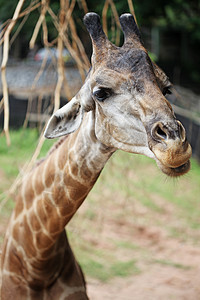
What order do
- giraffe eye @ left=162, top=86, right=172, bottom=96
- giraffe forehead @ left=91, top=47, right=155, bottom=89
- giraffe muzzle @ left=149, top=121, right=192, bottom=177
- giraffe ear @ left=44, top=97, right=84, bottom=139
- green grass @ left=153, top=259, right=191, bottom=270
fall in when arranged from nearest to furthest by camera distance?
giraffe muzzle @ left=149, top=121, right=192, bottom=177
giraffe forehead @ left=91, top=47, right=155, bottom=89
giraffe eye @ left=162, top=86, right=172, bottom=96
giraffe ear @ left=44, top=97, right=84, bottom=139
green grass @ left=153, top=259, right=191, bottom=270

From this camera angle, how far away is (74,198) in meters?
2.97

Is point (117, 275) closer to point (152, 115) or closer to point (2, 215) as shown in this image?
point (2, 215)

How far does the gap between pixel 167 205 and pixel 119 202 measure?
32.3 inches

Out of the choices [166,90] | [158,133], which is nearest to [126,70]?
[166,90]

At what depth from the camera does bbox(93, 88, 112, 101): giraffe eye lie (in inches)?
103

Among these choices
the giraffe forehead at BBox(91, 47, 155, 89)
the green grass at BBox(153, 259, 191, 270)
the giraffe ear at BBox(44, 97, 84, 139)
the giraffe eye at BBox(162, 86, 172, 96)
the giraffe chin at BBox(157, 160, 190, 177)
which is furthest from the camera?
the green grass at BBox(153, 259, 191, 270)

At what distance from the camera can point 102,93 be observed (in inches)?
104

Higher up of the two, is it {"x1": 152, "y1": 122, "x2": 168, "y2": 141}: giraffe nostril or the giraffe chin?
{"x1": 152, "y1": 122, "x2": 168, "y2": 141}: giraffe nostril

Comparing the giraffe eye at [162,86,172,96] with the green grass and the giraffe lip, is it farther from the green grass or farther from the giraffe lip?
the green grass

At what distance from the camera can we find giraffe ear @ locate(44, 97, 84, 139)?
2877 mm

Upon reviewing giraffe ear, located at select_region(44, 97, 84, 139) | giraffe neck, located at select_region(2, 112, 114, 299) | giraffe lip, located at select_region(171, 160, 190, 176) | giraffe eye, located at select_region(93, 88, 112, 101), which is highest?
giraffe eye, located at select_region(93, 88, 112, 101)

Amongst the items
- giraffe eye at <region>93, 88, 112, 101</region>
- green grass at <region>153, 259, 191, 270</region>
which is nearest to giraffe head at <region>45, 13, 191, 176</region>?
giraffe eye at <region>93, 88, 112, 101</region>

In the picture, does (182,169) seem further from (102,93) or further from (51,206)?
(51,206)

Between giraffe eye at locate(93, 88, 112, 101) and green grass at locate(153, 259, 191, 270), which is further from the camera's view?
green grass at locate(153, 259, 191, 270)
